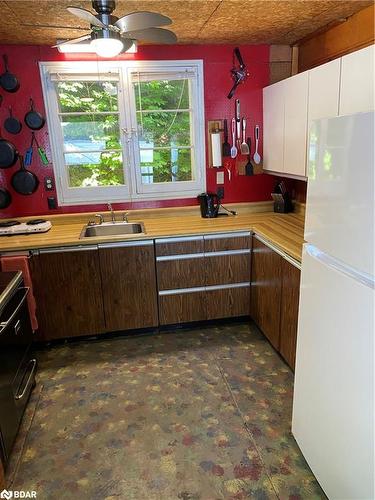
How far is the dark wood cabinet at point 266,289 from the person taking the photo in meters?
2.58

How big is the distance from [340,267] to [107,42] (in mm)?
1643

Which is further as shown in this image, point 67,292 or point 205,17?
point 67,292

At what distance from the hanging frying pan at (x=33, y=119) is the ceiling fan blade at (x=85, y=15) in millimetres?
1413

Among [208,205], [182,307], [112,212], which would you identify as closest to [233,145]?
[208,205]

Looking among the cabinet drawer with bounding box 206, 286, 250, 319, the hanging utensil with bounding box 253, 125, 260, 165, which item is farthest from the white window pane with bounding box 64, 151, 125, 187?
the cabinet drawer with bounding box 206, 286, 250, 319

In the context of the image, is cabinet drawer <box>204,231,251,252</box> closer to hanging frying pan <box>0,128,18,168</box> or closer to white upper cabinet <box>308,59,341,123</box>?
white upper cabinet <box>308,59,341,123</box>

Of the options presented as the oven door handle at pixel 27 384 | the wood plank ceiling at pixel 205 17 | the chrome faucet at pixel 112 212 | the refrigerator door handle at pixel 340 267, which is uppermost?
the wood plank ceiling at pixel 205 17

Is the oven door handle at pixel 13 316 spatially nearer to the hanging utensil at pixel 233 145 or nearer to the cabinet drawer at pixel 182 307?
the cabinet drawer at pixel 182 307

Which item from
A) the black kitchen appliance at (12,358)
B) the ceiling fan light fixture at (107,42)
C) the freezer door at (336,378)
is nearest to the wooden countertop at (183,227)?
the black kitchen appliance at (12,358)

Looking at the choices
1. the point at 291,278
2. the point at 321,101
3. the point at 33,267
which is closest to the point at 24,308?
the point at 33,267

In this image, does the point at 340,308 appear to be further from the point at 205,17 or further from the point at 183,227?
the point at 205,17

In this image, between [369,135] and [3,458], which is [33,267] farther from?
[369,135]

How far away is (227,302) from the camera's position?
122 inches

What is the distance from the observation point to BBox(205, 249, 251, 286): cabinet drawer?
9.77 ft
